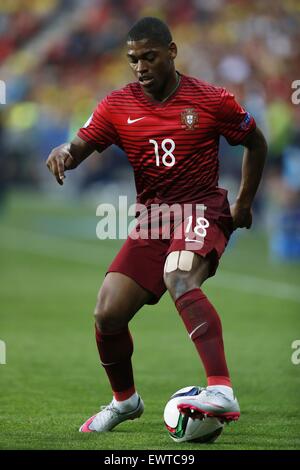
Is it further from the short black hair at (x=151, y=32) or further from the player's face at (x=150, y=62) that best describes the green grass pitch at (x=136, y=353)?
the short black hair at (x=151, y=32)

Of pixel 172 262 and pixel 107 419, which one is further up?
pixel 172 262

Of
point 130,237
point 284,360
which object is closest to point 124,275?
point 130,237

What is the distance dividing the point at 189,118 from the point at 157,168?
35cm

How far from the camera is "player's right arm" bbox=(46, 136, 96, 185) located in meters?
6.80

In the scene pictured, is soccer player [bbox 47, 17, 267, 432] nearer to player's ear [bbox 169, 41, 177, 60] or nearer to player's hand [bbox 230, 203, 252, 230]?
player's ear [bbox 169, 41, 177, 60]

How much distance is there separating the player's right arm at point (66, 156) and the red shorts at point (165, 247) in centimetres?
57

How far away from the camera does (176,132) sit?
692cm

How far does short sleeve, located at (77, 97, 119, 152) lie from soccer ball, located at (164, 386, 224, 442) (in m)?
1.59

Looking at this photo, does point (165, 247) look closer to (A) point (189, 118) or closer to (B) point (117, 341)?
(B) point (117, 341)

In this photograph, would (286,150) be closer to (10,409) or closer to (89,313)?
(89,313)

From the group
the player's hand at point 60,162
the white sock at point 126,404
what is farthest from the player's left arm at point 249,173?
the white sock at point 126,404
